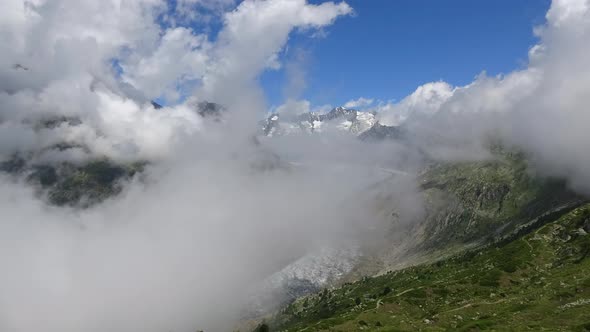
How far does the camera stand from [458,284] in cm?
14188

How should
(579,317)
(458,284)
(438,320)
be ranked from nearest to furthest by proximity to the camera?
(579,317) < (438,320) < (458,284)

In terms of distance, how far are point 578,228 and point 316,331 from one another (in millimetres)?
127759

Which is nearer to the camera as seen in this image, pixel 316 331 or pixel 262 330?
pixel 316 331

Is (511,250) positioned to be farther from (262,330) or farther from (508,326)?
(508,326)

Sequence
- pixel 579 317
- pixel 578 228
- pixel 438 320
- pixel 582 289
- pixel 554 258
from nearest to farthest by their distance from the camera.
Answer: pixel 579 317 → pixel 582 289 → pixel 438 320 → pixel 554 258 → pixel 578 228

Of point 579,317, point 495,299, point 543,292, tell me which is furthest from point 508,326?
point 495,299

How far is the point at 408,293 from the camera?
142 metres

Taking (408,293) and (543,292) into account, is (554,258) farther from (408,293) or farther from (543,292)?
(543,292)

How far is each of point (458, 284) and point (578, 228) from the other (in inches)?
2707

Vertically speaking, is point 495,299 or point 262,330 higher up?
point 262,330

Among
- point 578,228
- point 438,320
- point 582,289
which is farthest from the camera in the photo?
point 578,228

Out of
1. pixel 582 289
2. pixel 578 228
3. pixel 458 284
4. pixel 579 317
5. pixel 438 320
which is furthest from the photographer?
pixel 578 228

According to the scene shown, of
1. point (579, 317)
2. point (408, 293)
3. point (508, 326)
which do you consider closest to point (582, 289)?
point (579, 317)

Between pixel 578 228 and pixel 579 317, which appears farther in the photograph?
pixel 578 228
